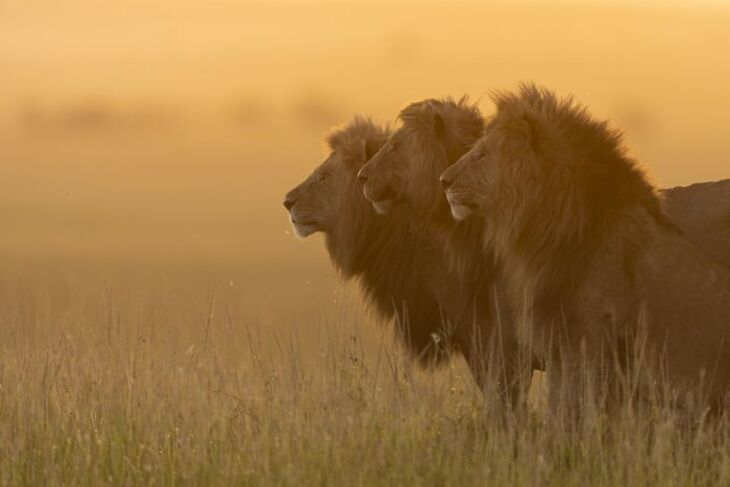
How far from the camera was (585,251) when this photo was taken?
8.35 metres

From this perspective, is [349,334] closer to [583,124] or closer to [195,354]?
[195,354]

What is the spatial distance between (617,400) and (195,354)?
2488mm

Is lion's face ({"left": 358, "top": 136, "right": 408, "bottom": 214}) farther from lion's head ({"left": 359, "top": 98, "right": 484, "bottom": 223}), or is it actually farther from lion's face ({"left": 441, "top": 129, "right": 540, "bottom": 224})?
lion's face ({"left": 441, "top": 129, "right": 540, "bottom": 224})

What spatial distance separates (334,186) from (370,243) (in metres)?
0.45

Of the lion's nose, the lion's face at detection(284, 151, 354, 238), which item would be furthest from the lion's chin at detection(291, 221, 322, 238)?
the lion's nose

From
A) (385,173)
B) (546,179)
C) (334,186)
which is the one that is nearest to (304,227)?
(334,186)

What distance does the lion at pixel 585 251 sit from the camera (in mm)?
8133

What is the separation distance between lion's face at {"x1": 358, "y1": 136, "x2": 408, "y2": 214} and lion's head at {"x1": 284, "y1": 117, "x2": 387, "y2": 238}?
0.50 m

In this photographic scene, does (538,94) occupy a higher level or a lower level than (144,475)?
higher

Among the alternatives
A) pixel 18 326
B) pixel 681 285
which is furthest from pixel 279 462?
pixel 18 326

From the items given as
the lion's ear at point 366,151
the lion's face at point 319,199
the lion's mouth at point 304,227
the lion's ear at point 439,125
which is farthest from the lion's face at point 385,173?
the lion's mouth at point 304,227

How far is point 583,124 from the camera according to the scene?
859 cm

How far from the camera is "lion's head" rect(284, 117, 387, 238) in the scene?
1044 centimetres

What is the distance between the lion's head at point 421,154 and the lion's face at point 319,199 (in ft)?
2.04
